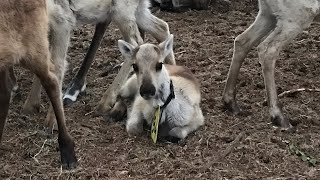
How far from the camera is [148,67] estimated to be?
5648 millimetres

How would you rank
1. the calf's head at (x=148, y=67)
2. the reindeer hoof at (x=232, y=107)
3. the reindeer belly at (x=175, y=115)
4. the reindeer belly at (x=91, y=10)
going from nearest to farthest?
the calf's head at (x=148, y=67) < the reindeer belly at (x=175, y=115) < the reindeer belly at (x=91, y=10) < the reindeer hoof at (x=232, y=107)

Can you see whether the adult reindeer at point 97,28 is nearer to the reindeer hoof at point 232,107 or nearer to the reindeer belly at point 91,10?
the reindeer belly at point 91,10

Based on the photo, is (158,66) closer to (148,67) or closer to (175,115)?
(148,67)

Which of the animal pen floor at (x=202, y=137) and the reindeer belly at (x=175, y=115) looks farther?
A: the reindeer belly at (x=175, y=115)

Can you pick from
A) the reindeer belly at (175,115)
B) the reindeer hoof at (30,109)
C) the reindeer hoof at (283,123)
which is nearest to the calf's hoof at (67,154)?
the reindeer belly at (175,115)

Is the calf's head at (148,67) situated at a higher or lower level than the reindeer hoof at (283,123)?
higher

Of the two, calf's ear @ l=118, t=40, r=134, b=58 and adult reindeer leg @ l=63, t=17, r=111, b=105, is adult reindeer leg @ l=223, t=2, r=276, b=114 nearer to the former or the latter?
calf's ear @ l=118, t=40, r=134, b=58

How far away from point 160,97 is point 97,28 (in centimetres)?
176

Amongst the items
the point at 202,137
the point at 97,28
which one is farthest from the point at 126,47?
the point at 97,28

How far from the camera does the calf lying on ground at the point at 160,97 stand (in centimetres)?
563

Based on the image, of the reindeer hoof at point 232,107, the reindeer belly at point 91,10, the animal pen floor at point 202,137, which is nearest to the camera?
the animal pen floor at point 202,137

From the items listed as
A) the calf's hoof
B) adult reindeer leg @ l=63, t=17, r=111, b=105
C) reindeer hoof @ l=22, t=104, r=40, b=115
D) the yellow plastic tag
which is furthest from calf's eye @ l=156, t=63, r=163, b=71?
reindeer hoof @ l=22, t=104, r=40, b=115

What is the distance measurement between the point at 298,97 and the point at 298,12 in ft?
3.37

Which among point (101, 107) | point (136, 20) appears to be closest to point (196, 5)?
point (136, 20)
